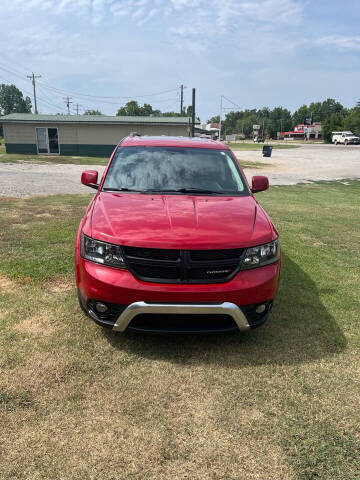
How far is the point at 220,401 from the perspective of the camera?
99.5 inches

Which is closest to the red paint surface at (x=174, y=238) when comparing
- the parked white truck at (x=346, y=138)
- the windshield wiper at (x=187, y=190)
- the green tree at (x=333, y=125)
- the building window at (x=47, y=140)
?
the windshield wiper at (x=187, y=190)

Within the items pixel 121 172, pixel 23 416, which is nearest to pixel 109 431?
pixel 23 416

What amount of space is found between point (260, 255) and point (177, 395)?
128 centimetres

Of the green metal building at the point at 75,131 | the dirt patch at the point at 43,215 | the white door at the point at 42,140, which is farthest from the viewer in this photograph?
the white door at the point at 42,140

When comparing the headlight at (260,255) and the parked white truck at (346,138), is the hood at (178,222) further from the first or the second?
the parked white truck at (346,138)

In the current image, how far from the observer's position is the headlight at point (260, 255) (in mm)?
2934

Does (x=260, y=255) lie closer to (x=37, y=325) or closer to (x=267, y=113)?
(x=37, y=325)

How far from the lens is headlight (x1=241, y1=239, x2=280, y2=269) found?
2.93m

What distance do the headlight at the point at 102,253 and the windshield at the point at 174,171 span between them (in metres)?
0.99

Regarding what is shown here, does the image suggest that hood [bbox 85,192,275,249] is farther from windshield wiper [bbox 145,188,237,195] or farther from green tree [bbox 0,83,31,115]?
green tree [bbox 0,83,31,115]

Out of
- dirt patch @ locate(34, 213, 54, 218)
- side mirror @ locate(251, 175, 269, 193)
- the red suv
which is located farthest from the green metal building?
the red suv

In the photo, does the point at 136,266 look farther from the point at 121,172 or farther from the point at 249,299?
the point at 121,172

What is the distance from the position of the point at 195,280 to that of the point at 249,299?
18.2 inches

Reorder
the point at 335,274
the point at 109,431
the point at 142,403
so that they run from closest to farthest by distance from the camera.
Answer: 1. the point at 109,431
2. the point at 142,403
3. the point at 335,274
